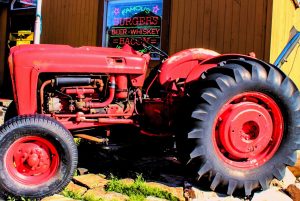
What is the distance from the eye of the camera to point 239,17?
7504mm

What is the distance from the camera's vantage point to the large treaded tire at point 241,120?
3.46 metres

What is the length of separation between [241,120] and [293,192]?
0.89 meters

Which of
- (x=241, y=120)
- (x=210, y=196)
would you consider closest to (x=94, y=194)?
(x=210, y=196)

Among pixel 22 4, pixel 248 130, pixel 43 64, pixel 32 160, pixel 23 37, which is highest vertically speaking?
pixel 22 4

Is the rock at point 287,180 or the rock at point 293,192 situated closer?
the rock at point 293,192

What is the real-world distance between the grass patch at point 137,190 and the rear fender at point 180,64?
1.11 metres

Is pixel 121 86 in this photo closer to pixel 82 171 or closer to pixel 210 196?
pixel 82 171

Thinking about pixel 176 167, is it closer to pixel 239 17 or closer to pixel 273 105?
pixel 273 105

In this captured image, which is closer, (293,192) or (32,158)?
(32,158)

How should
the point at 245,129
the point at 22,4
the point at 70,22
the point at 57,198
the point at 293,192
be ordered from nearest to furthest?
the point at 57,198, the point at 245,129, the point at 293,192, the point at 70,22, the point at 22,4

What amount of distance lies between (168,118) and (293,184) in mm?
1342

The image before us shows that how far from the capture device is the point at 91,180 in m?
3.90

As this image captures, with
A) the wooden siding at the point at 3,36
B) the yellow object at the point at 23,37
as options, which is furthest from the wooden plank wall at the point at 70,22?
the wooden siding at the point at 3,36

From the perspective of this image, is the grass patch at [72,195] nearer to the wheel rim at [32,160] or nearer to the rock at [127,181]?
the wheel rim at [32,160]
